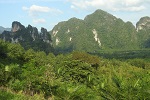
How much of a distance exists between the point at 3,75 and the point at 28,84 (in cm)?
177

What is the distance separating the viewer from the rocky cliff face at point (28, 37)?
111 metres

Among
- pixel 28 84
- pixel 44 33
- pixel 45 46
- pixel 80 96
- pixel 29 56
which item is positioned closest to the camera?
pixel 80 96

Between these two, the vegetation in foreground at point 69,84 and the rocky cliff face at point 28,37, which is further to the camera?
the rocky cliff face at point 28,37

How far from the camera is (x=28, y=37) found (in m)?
117

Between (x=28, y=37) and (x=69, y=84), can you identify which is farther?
(x=28, y=37)

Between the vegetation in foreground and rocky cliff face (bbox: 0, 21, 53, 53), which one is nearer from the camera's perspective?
the vegetation in foreground

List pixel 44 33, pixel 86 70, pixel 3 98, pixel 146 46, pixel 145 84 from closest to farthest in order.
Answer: pixel 145 84, pixel 3 98, pixel 86 70, pixel 44 33, pixel 146 46

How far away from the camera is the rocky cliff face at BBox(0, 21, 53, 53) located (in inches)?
4368

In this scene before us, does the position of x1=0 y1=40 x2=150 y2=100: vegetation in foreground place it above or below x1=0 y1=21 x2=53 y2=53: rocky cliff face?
below

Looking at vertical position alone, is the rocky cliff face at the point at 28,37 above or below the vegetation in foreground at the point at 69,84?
above

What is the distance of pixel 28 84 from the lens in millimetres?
18781

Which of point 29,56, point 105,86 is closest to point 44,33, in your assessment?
point 29,56

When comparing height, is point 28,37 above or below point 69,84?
above

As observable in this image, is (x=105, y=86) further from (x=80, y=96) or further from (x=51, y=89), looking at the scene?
(x=51, y=89)
